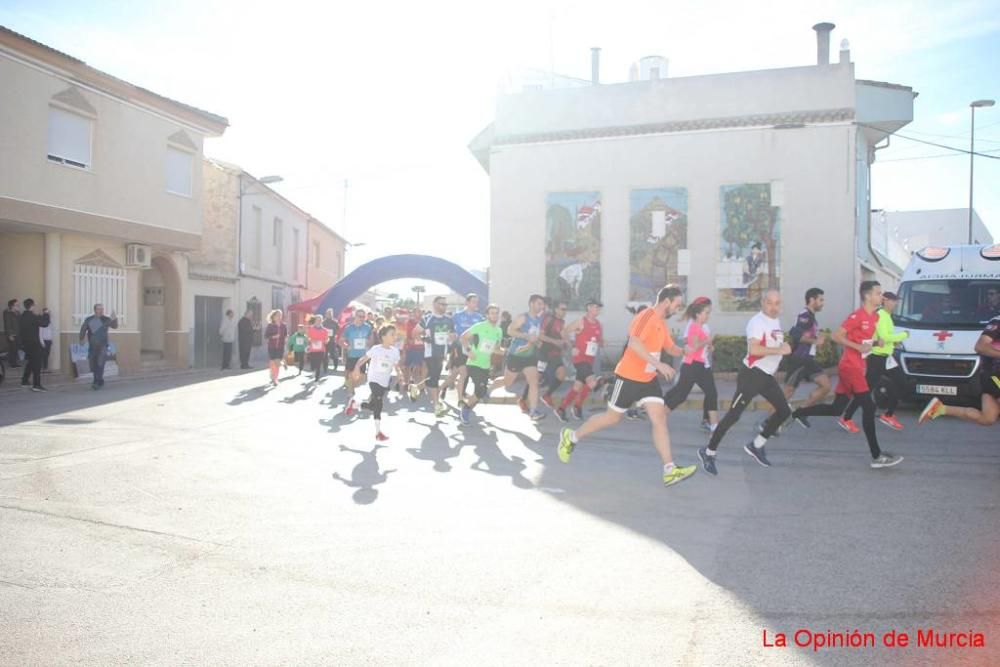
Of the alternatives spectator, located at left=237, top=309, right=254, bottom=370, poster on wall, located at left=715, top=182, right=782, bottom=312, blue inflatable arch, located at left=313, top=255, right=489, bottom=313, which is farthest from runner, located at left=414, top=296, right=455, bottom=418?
blue inflatable arch, located at left=313, top=255, right=489, bottom=313

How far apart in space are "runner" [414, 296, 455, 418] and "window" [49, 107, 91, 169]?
1095 cm

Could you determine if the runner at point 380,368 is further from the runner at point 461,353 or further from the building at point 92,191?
the building at point 92,191

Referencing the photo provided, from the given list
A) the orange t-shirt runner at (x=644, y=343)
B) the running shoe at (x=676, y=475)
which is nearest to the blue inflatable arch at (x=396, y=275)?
the orange t-shirt runner at (x=644, y=343)

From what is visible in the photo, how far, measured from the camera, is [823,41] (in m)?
19.9

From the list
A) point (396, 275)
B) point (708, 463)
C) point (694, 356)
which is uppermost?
point (396, 275)

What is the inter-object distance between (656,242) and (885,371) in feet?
30.8

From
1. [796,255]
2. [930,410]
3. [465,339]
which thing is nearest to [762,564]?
[930,410]

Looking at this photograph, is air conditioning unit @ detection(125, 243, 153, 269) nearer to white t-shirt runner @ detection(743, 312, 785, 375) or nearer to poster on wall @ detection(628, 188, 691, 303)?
poster on wall @ detection(628, 188, 691, 303)

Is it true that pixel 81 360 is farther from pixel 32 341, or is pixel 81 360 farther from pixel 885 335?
pixel 885 335

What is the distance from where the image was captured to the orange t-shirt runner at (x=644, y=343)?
7.00 m

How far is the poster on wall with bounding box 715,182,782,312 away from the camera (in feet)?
59.2

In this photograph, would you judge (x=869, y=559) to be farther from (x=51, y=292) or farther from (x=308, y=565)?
(x=51, y=292)

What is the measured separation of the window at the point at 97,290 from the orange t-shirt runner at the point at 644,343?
16.2 meters

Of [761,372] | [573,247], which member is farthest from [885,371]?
[573,247]
